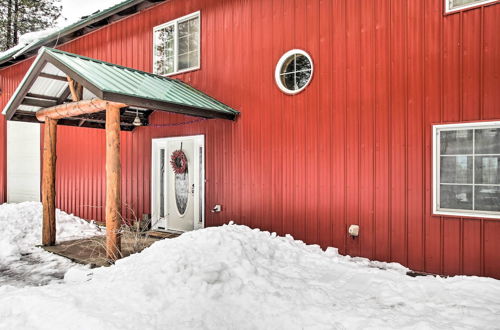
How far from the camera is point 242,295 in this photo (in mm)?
3844

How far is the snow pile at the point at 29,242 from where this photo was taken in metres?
5.28

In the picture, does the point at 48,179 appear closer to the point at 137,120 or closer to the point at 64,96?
the point at 64,96

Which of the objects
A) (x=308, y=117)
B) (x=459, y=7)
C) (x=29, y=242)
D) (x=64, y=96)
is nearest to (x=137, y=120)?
(x=64, y=96)

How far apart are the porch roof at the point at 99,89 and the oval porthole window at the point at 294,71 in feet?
3.78

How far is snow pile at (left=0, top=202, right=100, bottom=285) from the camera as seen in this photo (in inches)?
208

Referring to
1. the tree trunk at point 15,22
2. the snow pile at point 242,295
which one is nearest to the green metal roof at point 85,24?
the snow pile at point 242,295

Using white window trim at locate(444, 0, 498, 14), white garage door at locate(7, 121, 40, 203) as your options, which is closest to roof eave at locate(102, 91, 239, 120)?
white window trim at locate(444, 0, 498, 14)

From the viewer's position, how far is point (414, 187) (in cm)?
486

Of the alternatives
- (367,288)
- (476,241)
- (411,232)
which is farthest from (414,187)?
(367,288)

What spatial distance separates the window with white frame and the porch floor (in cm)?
381

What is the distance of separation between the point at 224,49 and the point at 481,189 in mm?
5149

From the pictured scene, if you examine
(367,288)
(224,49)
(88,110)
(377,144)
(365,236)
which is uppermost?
(224,49)

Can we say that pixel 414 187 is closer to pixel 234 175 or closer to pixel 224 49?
pixel 234 175

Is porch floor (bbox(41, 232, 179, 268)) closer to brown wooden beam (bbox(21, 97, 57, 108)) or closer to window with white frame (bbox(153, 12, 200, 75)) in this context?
brown wooden beam (bbox(21, 97, 57, 108))
